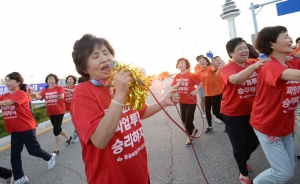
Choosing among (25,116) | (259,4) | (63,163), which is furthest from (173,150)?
(259,4)

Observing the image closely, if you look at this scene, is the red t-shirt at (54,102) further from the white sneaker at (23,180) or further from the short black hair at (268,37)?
the short black hair at (268,37)

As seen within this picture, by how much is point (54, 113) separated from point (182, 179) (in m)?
3.96

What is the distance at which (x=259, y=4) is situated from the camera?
10.6m

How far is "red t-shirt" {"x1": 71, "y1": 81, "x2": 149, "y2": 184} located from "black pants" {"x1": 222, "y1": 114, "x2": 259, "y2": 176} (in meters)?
1.84

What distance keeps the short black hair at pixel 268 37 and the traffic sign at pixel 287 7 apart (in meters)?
8.77

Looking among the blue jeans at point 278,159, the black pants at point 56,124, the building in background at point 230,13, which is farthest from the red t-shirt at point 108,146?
the building in background at point 230,13

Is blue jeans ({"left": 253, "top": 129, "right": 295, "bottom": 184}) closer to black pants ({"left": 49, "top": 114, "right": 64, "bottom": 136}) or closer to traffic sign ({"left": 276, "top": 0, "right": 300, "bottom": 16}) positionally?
black pants ({"left": 49, "top": 114, "right": 64, "bottom": 136})

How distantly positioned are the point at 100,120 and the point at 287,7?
11189 mm

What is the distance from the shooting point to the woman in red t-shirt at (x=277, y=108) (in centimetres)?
219

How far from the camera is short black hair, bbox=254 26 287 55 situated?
8.04 feet

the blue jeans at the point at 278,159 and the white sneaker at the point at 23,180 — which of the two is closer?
the blue jeans at the point at 278,159

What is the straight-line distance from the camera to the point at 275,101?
7.46ft

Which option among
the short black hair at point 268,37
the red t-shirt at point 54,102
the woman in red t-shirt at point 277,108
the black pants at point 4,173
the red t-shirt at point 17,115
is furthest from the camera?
the red t-shirt at point 54,102

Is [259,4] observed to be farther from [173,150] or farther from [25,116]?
[25,116]
